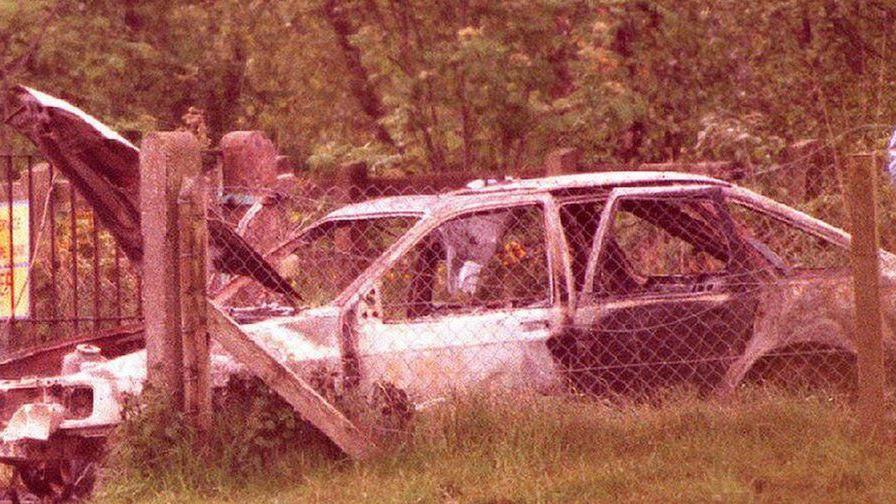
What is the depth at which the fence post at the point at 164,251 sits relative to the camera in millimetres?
9047

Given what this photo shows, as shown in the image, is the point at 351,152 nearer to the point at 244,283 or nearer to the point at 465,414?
the point at 244,283

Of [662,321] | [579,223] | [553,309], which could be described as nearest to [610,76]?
[579,223]

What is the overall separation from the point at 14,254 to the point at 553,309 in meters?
4.84

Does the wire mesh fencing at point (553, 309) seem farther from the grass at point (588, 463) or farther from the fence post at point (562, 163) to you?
the fence post at point (562, 163)

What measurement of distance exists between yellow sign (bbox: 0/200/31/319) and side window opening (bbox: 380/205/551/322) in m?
3.39

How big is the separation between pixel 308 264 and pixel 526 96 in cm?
755

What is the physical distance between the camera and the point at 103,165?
9883mm

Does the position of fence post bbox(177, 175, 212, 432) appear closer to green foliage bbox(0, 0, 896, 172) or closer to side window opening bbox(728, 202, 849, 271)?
side window opening bbox(728, 202, 849, 271)

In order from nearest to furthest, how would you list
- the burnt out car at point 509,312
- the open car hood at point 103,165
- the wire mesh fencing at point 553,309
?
the burnt out car at point 509,312
the wire mesh fencing at point 553,309
the open car hood at point 103,165

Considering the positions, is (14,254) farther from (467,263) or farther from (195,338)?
(195,338)

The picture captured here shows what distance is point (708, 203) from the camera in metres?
10.6

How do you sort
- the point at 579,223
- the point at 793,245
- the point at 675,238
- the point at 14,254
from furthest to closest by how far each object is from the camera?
the point at 14,254 → the point at 793,245 → the point at 675,238 → the point at 579,223

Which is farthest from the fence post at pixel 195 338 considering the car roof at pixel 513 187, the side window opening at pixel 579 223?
the side window opening at pixel 579 223

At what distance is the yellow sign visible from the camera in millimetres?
13008
